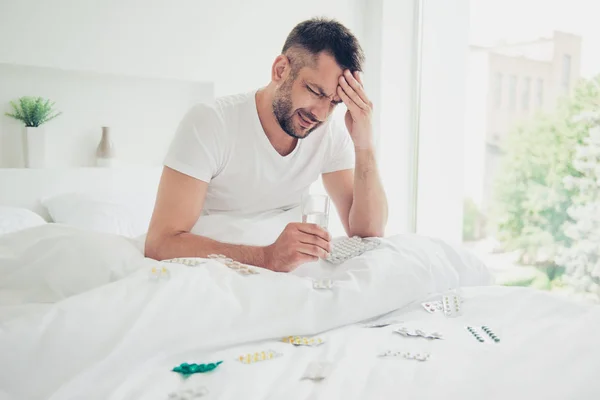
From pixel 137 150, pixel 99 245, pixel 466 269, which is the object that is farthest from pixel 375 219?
pixel 137 150

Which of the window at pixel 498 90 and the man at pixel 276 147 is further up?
the window at pixel 498 90

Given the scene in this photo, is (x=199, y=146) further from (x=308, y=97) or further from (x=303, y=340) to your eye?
(x=303, y=340)

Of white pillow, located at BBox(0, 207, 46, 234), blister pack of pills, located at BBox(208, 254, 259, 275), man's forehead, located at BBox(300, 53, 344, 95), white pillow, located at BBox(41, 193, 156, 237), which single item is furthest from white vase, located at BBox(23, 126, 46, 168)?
blister pack of pills, located at BBox(208, 254, 259, 275)

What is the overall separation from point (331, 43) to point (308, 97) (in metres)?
0.17

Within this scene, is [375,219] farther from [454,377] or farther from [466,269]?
[454,377]

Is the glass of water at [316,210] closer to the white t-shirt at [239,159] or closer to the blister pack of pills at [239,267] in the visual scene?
the blister pack of pills at [239,267]

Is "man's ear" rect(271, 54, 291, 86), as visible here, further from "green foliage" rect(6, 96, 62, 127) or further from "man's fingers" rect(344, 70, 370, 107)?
"green foliage" rect(6, 96, 62, 127)

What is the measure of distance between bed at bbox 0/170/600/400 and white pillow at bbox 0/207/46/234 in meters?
1.08

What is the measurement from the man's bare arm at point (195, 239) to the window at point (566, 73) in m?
2.59

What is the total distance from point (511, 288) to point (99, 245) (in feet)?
3.08

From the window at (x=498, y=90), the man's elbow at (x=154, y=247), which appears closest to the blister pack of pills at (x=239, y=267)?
the man's elbow at (x=154, y=247)

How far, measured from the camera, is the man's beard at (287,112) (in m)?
1.85

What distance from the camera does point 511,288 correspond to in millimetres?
1403

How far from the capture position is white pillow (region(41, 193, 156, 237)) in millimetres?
2787
